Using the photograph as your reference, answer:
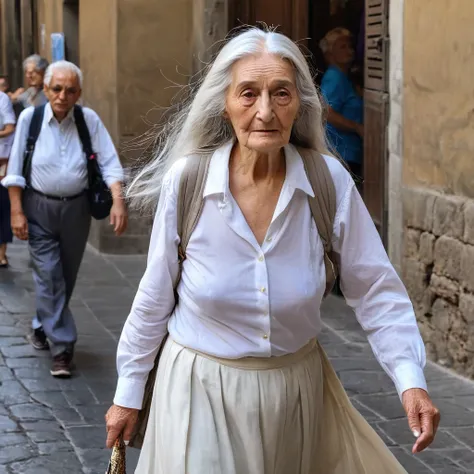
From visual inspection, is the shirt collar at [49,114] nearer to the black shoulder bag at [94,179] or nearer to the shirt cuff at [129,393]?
the black shoulder bag at [94,179]

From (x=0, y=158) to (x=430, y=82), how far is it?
4602mm

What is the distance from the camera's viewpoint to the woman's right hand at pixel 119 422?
10.3ft

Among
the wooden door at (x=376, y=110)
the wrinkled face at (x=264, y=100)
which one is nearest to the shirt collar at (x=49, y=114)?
the wooden door at (x=376, y=110)

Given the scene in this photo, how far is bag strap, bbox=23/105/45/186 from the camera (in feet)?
21.8

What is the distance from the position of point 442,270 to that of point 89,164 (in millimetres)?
2030

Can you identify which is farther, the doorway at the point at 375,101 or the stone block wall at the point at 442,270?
the doorway at the point at 375,101

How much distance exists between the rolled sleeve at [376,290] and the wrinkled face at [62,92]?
12.5 feet

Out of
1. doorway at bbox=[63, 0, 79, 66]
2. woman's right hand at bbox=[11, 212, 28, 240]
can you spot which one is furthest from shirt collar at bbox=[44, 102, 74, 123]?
doorway at bbox=[63, 0, 79, 66]

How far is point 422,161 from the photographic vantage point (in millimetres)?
6992

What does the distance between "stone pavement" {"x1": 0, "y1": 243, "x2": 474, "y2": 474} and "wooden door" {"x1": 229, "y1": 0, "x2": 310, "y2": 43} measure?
259 centimetres

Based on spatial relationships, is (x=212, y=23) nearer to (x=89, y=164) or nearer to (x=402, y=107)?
(x=402, y=107)

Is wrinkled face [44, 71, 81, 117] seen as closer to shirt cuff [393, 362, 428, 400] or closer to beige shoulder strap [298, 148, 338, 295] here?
beige shoulder strap [298, 148, 338, 295]

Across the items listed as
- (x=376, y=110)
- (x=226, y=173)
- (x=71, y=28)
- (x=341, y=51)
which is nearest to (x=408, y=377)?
(x=226, y=173)

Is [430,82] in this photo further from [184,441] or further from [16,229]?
[184,441]
